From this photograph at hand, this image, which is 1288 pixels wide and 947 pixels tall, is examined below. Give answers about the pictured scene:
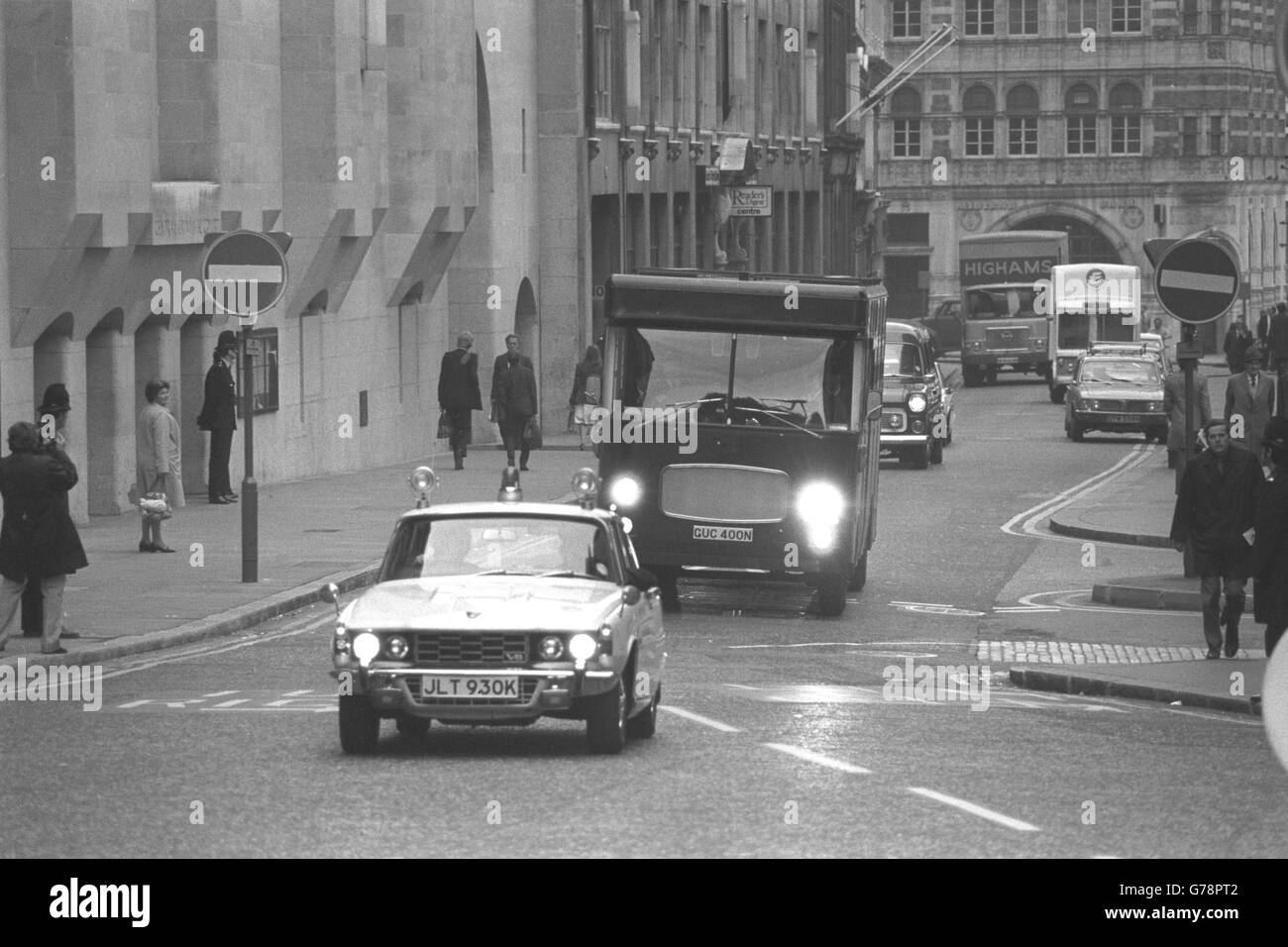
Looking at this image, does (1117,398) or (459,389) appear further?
(1117,398)

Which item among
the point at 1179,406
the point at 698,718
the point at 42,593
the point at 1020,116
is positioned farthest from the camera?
the point at 1020,116

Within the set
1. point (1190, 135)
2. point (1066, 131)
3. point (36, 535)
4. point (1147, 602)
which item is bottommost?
point (1147, 602)

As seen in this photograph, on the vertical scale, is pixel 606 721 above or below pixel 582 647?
below

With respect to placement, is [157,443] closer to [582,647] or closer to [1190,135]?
[582,647]

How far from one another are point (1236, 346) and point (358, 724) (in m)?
40.9

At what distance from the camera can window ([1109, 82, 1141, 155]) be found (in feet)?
363

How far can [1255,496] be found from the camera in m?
18.1

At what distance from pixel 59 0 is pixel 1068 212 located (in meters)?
86.5

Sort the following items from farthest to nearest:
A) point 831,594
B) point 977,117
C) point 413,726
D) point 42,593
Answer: point 977,117 → point 831,594 → point 42,593 → point 413,726

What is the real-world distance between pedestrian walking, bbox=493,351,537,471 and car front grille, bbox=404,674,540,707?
A: 23.1 meters

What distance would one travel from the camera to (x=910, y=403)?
4081 centimetres

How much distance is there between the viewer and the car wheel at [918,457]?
41062mm

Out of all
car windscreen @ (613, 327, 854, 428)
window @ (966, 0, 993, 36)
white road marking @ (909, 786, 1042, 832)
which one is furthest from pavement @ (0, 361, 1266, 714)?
window @ (966, 0, 993, 36)

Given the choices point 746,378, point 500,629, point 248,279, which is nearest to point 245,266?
point 248,279
